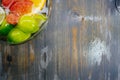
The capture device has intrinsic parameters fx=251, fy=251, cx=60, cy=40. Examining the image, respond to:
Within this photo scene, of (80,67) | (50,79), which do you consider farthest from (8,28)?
(80,67)

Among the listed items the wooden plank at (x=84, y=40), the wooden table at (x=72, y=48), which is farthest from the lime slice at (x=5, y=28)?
the wooden plank at (x=84, y=40)

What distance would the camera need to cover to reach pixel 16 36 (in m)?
1.67

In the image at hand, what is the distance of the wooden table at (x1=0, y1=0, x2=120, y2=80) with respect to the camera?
2.00m

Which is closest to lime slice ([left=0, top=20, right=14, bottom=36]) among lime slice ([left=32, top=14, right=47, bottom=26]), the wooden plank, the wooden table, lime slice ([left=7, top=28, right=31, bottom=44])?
lime slice ([left=7, top=28, right=31, bottom=44])

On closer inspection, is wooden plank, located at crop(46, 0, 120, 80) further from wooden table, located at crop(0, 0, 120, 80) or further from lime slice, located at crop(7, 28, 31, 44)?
lime slice, located at crop(7, 28, 31, 44)

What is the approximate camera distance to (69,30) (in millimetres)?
2213

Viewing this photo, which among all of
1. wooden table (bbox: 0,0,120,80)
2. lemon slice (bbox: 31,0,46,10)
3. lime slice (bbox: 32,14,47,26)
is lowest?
wooden table (bbox: 0,0,120,80)

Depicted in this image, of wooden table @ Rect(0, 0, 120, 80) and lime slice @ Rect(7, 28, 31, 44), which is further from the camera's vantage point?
wooden table @ Rect(0, 0, 120, 80)

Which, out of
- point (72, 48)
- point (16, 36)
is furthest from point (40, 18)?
point (72, 48)

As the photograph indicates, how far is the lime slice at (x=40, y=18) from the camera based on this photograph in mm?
1700

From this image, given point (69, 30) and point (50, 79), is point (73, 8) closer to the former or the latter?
point (69, 30)

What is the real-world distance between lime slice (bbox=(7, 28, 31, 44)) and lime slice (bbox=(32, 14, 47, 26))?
4.7 inches

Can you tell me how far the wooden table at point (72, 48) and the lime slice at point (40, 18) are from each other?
330 mm

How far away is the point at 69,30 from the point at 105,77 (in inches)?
24.2
